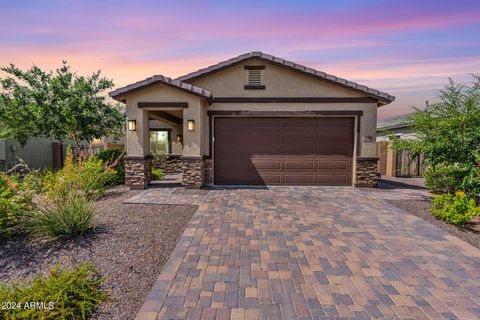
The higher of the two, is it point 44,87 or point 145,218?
point 44,87

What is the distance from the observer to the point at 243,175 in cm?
1033

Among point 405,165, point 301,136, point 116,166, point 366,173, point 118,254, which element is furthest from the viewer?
→ point 405,165

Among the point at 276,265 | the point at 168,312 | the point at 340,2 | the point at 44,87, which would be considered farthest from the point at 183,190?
the point at 44,87

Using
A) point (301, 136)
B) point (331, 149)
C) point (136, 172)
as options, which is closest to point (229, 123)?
point (301, 136)

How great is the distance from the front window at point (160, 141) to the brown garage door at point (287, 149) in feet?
23.2

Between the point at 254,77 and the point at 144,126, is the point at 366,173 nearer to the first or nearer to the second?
the point at 254,77

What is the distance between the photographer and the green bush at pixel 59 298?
8.95 feet

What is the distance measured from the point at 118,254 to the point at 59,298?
128 cm

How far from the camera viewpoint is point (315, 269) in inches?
146

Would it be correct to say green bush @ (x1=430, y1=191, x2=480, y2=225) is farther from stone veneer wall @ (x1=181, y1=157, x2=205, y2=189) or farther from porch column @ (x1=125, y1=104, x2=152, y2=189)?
porch column @ (x1=125, y1=104, x2=152, y2=189)

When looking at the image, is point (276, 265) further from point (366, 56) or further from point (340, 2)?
point (366, 56)

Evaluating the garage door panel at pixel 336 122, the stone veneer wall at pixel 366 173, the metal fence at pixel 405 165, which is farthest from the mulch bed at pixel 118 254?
the metal fence at pixel 405 165

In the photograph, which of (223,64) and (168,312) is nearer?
(168,312)

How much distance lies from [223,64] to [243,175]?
4322mm
